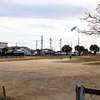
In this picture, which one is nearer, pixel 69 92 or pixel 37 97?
pixel 37 97

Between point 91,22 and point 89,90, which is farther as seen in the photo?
point 91,22

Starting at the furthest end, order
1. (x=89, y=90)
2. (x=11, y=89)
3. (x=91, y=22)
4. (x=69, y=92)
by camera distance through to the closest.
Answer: (x=91, y=22) < (x=11, y=89) < (x=69, y=92) < (x=89, y=90)

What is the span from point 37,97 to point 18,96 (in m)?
0.89

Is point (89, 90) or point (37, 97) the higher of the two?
point (89, 90)

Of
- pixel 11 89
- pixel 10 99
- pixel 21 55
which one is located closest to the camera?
pixel 10 99

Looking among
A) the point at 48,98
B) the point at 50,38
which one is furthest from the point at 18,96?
the point at 50,38

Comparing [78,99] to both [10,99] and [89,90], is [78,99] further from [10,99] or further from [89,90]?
[10,99]

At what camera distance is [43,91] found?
7707 mm

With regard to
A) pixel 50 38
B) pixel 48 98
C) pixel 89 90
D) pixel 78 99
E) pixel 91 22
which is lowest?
pixel 48 98

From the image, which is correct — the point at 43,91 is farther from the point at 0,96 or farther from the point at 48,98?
the point at 0,96

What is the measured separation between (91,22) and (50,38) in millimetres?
78586

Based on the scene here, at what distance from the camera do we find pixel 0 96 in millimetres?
6941

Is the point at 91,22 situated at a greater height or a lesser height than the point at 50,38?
lesser

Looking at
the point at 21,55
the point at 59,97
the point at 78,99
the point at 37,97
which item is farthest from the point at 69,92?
the point at 21,55
